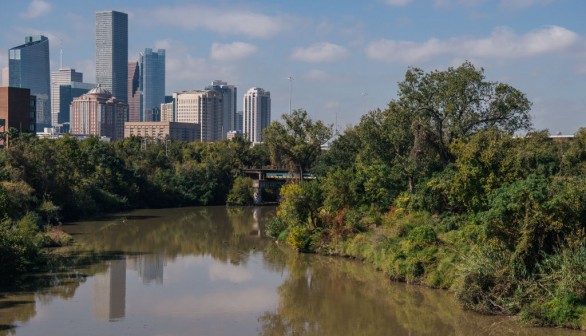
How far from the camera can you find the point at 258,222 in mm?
48156

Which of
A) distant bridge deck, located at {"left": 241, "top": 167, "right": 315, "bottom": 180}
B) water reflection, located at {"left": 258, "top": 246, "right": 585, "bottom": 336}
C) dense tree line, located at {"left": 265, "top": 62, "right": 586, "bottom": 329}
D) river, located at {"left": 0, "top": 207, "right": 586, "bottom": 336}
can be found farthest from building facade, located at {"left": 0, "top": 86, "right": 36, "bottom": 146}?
water reflection, located at {"left": 258, "top": 246, "right": 585, "bottom": 336}

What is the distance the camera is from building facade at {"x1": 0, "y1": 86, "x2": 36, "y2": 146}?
6650 centimetres

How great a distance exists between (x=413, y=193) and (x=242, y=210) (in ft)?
94.6

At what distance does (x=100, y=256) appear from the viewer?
31.3 m

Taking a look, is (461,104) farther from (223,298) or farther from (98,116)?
(98,116)

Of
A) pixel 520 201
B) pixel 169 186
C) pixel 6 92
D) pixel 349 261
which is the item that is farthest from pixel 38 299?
pixel 6 92

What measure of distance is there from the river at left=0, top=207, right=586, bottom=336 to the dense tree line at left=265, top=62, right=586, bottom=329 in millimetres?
860

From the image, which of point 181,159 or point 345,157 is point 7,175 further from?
point 181,159

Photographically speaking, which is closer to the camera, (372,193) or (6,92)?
(372,193)

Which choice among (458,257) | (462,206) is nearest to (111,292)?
(458,257)

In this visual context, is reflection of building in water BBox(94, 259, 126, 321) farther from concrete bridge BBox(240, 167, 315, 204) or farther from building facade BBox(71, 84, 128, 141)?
building facade BBox(71, 84, 128, 141)

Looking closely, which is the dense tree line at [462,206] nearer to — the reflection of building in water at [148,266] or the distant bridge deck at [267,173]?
the reflection of building in water at [148,266]

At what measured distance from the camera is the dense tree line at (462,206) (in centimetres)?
1942

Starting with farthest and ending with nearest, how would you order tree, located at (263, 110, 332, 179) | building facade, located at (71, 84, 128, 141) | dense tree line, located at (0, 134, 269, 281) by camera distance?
building facade, located at (71, 84, 128, 141) → tree, located at (263, 110, 332, 179) → dense tree line, located at (0, 134, 269, 281)
